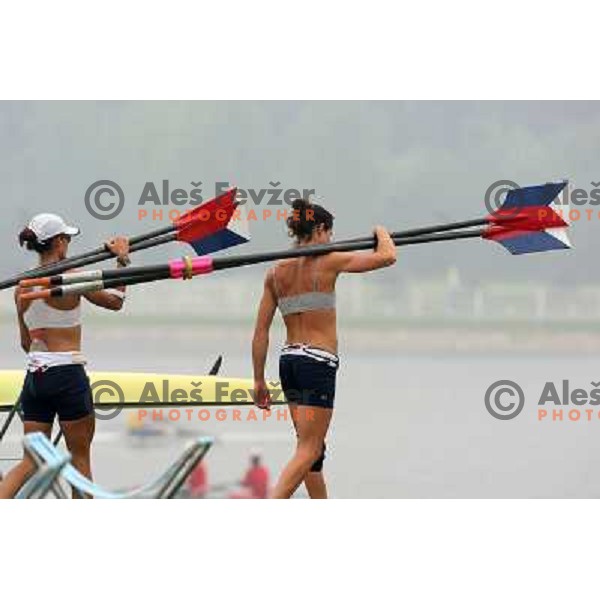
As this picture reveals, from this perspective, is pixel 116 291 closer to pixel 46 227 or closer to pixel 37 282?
pixel 46 227

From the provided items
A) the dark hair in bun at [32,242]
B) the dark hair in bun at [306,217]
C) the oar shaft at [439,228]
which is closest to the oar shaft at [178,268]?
the dark hair in bun at [306,217]

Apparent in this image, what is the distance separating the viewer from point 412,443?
27.5 m

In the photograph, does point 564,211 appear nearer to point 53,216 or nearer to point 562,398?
point 562,398

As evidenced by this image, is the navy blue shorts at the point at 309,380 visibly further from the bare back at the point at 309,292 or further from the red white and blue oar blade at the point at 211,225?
the red white and blue oar blade at the point at 211,225

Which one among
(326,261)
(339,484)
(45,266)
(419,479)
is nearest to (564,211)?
(326,261)

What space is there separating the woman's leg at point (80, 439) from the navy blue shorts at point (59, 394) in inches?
1.2

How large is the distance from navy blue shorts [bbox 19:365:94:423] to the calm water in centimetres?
62

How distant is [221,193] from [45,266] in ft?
3.84

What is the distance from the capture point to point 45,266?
29.5 ft

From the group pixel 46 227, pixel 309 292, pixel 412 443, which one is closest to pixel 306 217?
pixel 309 292

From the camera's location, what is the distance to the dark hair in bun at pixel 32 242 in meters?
8.95

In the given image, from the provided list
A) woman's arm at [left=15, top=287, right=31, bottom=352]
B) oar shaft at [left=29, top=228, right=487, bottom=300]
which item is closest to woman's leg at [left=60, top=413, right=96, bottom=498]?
woman's arm at [left=15, top=287, right=31, bottom=352]

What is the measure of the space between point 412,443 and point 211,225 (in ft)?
59.2

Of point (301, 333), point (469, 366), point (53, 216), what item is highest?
point (53, 216)
